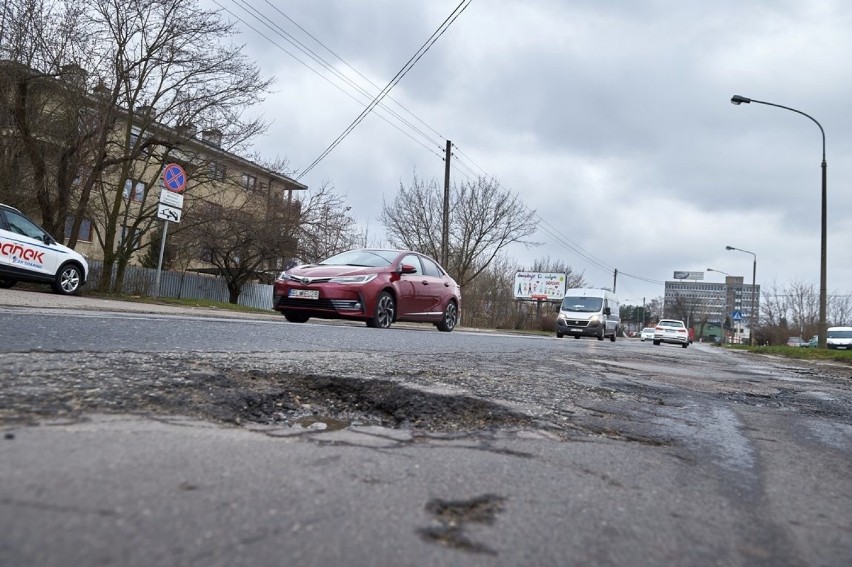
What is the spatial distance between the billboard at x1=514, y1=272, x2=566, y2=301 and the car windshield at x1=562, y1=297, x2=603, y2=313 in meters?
28.0

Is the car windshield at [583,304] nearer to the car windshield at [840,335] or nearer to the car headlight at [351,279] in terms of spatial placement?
the car headlight at [351,279]

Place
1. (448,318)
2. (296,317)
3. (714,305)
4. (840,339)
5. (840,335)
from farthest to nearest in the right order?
(714,305) < (840,335) < (840,339) < (448,318) < (296,317)

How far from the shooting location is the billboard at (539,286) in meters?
56.5

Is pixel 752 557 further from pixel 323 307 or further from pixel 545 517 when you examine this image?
pixel 323 307

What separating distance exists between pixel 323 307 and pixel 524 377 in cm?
585

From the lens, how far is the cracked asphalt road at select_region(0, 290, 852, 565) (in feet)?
4.27

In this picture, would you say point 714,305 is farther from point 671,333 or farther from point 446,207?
point 446,207

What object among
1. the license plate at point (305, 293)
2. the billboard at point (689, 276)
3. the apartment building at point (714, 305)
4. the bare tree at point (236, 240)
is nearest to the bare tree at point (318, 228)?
the bare tree at point (236, 240)

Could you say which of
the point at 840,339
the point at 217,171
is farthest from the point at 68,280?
the point at 840,339

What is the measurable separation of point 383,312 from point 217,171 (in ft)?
47.5

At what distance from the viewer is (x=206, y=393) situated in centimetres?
270

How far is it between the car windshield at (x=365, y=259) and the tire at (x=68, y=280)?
599 cm

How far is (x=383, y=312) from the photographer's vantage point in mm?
10469

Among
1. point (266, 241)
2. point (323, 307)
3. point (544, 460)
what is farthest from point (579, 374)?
point (266, 241)
